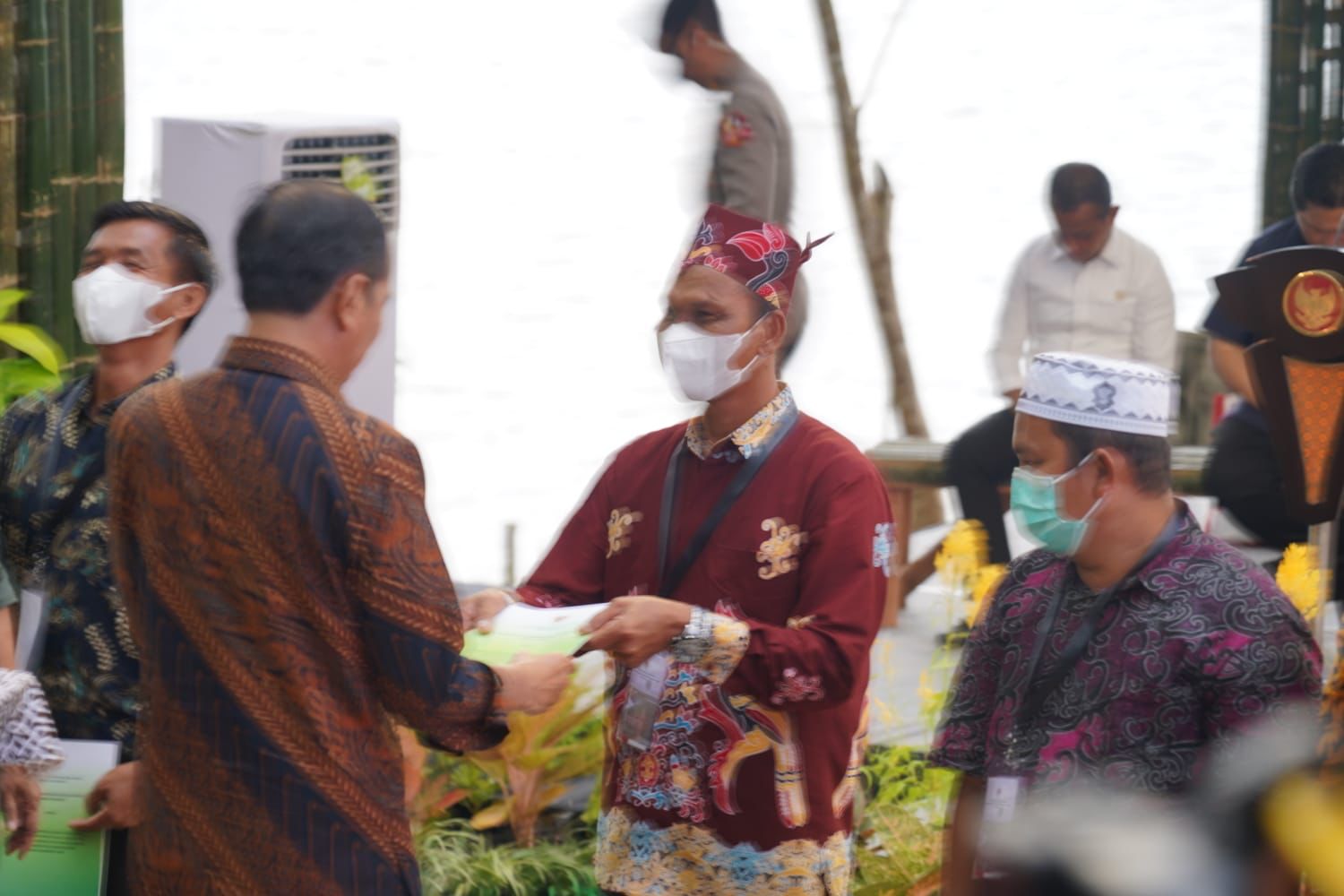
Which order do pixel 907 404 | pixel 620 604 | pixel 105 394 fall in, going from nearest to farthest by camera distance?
1. pixel 620 604
2. pixel 105 394
3. pixel 907 404

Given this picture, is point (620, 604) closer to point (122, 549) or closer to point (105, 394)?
point (122, 549)

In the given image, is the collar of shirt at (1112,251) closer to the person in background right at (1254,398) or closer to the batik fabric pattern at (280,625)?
the person in background right at (1254,398)

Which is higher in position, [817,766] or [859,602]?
[859,602]

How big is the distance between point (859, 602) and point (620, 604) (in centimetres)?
40

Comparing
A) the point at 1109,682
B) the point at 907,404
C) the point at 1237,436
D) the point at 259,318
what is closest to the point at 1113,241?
the point at 1237,436

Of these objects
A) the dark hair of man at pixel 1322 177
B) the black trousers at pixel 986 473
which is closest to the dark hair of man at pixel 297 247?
the dark hair of man at pixel 1322 177

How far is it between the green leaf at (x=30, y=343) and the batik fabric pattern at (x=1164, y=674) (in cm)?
332

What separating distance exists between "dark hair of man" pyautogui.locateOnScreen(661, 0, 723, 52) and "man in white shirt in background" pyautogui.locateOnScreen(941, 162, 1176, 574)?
55.4 inches

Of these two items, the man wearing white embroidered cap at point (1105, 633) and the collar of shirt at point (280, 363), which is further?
the man wearing white embroidered cap at point (1105, 633)

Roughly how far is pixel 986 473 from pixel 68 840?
4128 mm

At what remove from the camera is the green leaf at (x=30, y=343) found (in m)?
5.05

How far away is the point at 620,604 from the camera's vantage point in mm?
2812

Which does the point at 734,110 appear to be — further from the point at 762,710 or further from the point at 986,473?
the point at 762,710

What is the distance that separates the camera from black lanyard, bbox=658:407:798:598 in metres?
3.01
